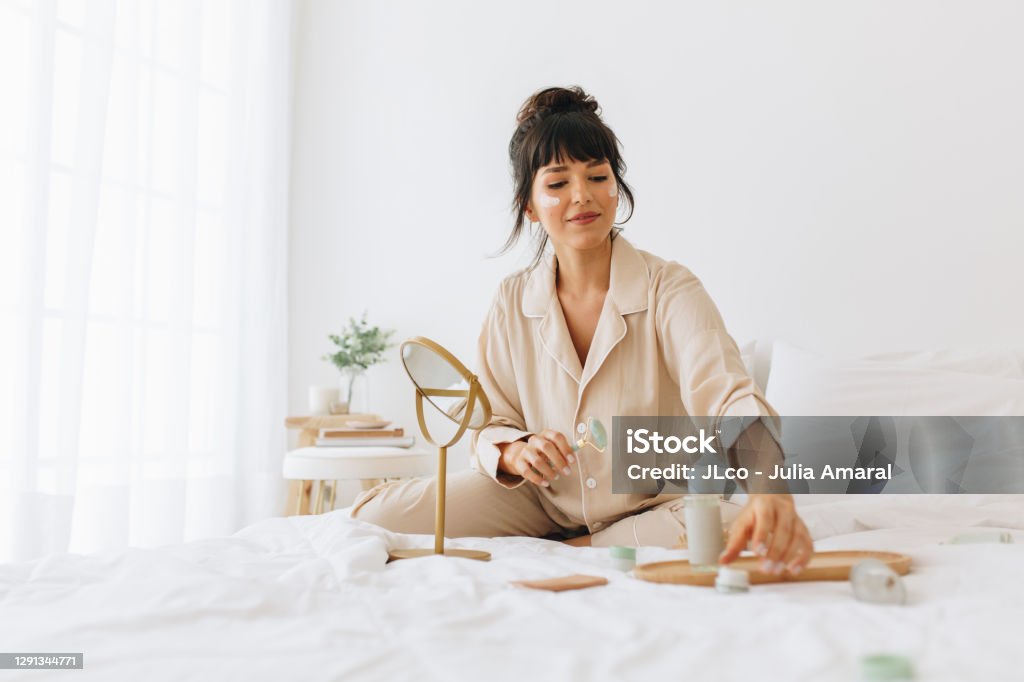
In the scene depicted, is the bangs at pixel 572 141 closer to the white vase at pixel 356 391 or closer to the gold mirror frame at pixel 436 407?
the gold mirror frame at pixel 436 407

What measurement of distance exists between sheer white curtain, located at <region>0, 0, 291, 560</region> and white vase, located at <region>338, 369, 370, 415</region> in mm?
315

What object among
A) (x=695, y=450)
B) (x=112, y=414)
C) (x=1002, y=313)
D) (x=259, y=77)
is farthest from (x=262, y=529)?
(x=259, y=77)

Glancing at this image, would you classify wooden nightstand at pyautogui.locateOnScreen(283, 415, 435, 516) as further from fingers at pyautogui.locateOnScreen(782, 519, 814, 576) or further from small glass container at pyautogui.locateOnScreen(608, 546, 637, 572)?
fingers at pyautogui.locateOnScreen(782, 519, 814, 576)

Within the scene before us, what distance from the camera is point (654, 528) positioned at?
4.73 feet

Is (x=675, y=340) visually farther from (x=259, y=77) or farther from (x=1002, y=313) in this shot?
(x=259, y=77)

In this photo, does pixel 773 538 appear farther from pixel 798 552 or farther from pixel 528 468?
pixel 528 468

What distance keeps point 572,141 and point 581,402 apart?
1.77 feet

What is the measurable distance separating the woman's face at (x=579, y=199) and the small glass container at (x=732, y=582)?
0.90 metres

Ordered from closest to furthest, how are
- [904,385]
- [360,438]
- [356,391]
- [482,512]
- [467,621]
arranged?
[467,621], [482,512], [904,385], [360,438], [356,391]

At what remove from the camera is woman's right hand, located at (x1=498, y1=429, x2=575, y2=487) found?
4.21 ft

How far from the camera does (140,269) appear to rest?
2.90 metres

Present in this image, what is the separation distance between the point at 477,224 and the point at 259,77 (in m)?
1.21

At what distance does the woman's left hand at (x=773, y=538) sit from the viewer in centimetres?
90

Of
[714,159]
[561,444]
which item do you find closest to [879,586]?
[561,444]
